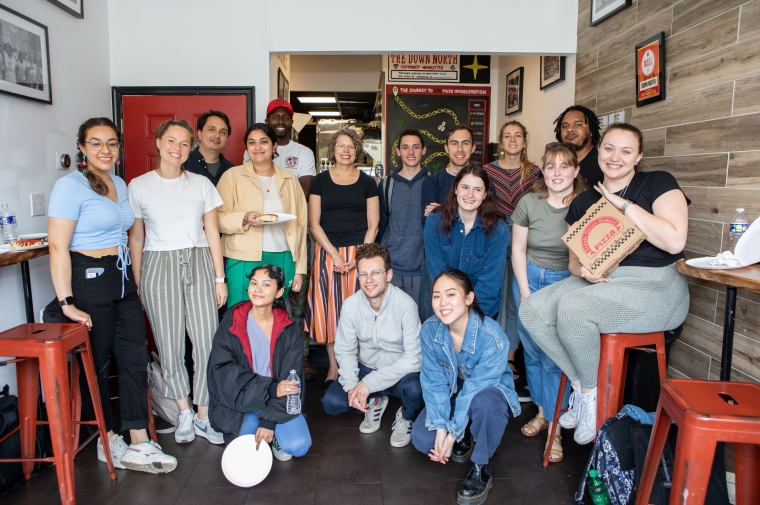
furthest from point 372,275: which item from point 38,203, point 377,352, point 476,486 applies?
point 38,203

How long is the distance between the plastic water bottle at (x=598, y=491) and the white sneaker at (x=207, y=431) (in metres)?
1.67

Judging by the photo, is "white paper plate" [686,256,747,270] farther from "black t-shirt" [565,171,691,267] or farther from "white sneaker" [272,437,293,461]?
"white sneaker" [272,437,293,461]

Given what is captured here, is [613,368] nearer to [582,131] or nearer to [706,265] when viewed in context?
[706,265]

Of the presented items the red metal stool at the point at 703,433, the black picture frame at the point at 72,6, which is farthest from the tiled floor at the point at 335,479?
the black picture frame at the point at 72,6

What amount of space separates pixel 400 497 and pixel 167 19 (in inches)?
136

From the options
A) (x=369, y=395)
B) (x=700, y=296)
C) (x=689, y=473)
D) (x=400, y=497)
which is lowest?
(x=400, y=497)

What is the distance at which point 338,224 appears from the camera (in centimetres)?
314

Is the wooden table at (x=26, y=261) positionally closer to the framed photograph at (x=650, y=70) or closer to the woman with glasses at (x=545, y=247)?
the woman with glasses at (x=545, y=247)

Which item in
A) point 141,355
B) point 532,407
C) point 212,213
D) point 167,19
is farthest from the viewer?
point 167,19

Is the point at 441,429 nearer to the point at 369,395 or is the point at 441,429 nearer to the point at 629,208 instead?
the point at 369,395

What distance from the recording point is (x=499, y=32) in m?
3.76

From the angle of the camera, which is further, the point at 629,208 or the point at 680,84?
the point at 680,84

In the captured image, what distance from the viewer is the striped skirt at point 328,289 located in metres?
3.15

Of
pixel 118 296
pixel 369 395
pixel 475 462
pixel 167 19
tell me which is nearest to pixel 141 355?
pixel 118 296
